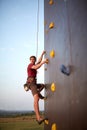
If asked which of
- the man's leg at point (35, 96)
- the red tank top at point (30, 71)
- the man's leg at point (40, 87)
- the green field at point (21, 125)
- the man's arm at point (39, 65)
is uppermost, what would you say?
the man's arm at point (39, 65)

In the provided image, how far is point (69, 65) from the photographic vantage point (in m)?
1.81

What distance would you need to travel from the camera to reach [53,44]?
88.5 inches

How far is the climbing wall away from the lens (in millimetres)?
1654

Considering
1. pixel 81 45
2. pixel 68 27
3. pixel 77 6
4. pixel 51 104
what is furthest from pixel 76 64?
pixel 51 104

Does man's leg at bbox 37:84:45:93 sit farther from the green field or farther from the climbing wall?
the green field

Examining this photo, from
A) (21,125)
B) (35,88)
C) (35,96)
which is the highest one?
(35,88)

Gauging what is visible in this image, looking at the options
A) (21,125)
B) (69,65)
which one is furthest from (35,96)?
(21,125)

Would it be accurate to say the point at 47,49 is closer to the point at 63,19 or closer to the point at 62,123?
the point at 63,19

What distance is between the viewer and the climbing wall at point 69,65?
1.65 m

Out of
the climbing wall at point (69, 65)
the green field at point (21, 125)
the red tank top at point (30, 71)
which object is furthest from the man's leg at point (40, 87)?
the green field at point (21, 125)

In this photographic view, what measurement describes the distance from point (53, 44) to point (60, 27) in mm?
243

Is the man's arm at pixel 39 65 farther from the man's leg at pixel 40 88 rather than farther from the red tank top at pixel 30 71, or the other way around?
the man's leg at pixel 40 88

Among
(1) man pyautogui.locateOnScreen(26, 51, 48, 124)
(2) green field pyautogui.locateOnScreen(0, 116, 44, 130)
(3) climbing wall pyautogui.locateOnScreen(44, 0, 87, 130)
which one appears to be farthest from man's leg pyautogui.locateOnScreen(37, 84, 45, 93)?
(2) green field pyautogui.locateOnScreen(0, 116, 44, 130)

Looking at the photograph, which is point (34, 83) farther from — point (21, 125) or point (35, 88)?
point (21, 125)
